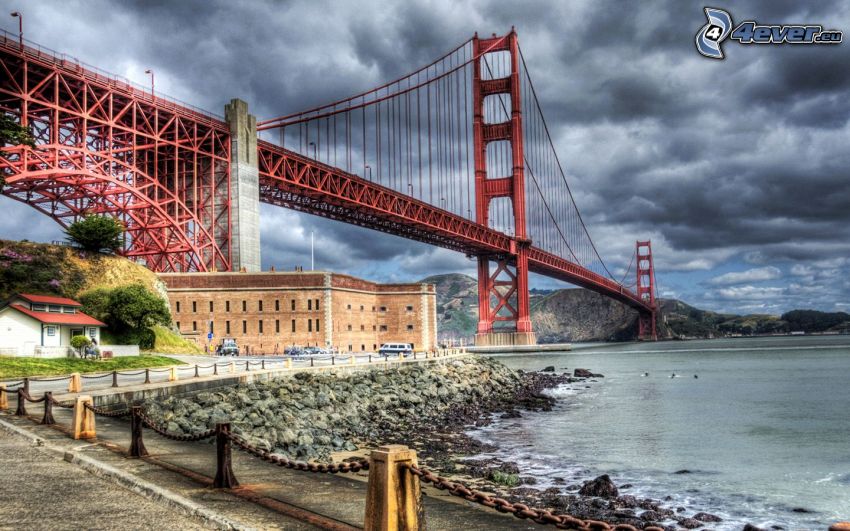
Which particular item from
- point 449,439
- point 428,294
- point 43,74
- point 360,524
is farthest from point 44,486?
point 428,294

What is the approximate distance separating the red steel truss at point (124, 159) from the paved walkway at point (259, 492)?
1400 inches

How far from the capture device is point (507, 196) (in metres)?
95.9

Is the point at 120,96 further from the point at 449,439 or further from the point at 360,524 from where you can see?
the point at 360,524

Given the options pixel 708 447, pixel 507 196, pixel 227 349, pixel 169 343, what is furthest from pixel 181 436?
pixel 507 196

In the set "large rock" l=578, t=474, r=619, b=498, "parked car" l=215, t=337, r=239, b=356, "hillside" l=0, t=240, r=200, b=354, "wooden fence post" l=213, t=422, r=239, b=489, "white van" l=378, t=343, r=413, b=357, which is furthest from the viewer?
"white van" l=378, t=343, r=413, b=357

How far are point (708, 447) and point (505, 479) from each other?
32.5 feet

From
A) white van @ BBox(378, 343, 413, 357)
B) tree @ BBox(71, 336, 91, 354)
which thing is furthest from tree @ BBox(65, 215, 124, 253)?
white van @ BBox(378, 343, 413, 357)

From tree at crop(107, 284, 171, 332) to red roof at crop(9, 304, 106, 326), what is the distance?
1.87 meters

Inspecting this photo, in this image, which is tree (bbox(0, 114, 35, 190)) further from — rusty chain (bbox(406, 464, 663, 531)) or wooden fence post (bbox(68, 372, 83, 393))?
rusty chain (bbox(406, 464, 663, 531))

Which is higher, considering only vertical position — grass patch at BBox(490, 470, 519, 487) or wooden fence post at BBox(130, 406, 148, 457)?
wooden fence post at BBox(130, 406, 148, 457)

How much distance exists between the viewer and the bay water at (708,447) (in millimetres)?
15188

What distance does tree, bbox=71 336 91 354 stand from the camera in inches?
1269

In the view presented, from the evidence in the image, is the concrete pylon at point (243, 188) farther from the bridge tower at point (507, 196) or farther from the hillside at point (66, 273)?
the bridge tower at point (507, 196)

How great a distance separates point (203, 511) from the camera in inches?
293
